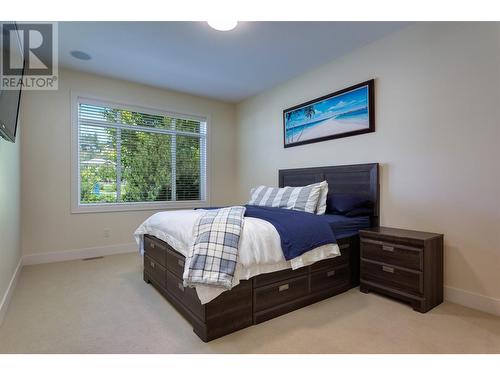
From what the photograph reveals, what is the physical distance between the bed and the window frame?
1.47m

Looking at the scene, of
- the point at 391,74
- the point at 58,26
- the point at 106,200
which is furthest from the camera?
the point at 106,200

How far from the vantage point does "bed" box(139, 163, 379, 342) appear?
1.82 metres

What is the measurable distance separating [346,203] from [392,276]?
839 mm

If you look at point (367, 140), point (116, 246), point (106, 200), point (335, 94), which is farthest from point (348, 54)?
point (116, 246)

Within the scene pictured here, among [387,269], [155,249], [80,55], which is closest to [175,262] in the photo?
[155,249]

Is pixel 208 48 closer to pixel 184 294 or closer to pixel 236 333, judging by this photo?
pixel 184 294

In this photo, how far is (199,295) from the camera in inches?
66.4

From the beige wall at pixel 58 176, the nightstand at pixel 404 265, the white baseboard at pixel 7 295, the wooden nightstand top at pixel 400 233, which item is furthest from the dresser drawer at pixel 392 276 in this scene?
the beige wall at pixel 58 176

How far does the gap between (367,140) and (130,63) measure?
10.3ft

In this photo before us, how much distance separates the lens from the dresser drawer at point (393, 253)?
85.3 inches

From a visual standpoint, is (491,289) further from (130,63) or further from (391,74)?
(130,63)

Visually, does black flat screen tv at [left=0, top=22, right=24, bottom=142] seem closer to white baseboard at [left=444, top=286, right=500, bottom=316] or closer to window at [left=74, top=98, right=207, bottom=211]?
window at [left=74, top=98, right=207, bottom=211]

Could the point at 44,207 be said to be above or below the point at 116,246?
above

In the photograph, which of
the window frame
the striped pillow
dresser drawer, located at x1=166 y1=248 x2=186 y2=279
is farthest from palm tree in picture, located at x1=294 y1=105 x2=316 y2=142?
dresser drawer, located at x1=166 y1=248 x2=186 y2=279
